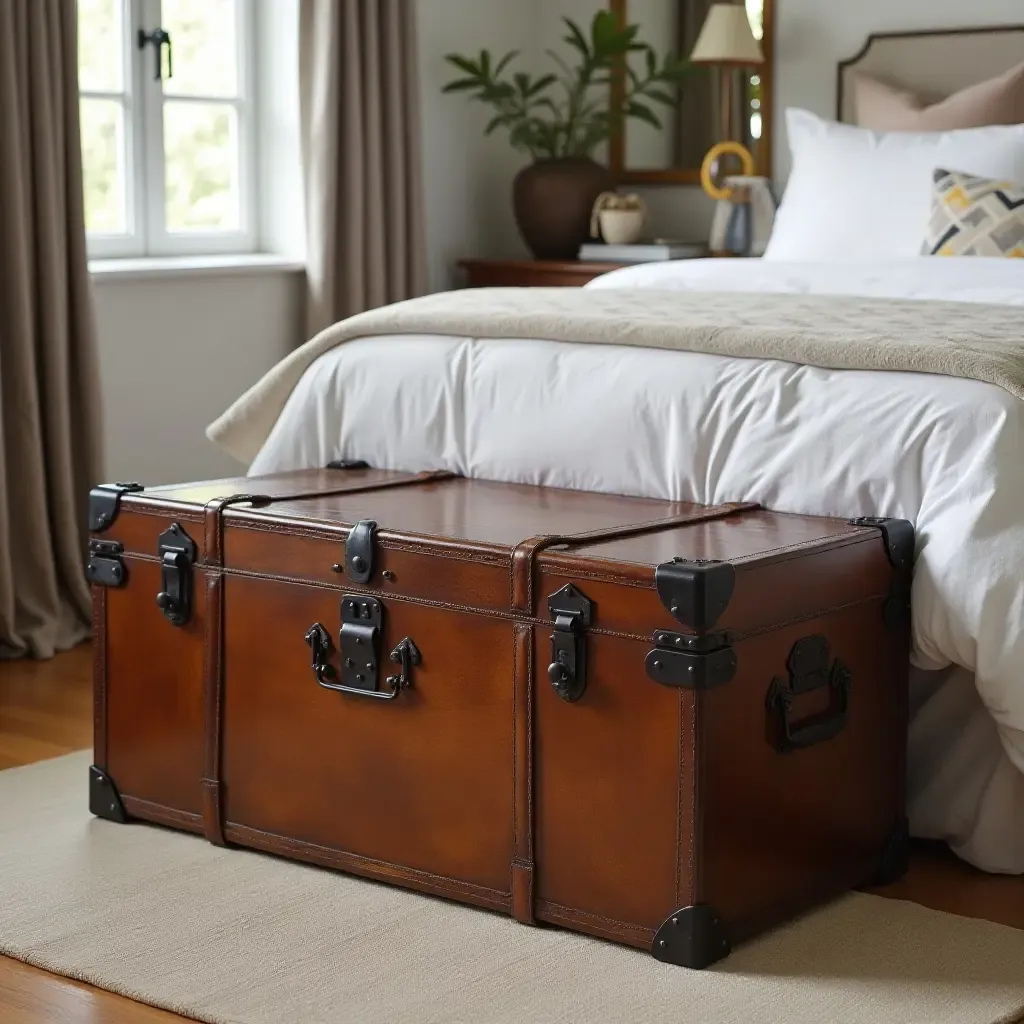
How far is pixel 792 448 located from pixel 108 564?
3.46 feet

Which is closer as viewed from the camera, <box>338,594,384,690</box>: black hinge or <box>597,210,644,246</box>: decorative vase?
<box>338,594,384,690</box>: black hinge

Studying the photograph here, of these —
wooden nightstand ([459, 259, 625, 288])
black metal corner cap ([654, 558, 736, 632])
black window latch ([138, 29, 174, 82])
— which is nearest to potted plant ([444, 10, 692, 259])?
wooden nightstand ([459, 259, 625, 288])

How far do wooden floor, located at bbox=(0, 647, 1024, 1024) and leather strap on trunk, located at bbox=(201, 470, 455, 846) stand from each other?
0.46m

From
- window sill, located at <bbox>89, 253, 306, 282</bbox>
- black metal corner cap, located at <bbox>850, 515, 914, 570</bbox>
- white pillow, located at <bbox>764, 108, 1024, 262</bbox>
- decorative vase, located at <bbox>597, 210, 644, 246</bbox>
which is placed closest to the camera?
black metal corner cap, located at <bbox>850, 515, 914, 570</bbox>

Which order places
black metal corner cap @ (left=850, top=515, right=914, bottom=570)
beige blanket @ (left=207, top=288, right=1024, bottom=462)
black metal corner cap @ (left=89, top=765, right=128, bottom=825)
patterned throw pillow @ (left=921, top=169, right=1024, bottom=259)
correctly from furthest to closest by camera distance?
1. patterned throw pillow @ (left=921, top=169, right=1024, bottom=259)
2. black metal corner cap @ (left=89, top=765, right=128, bottom=825)
3. beige blanket @ (left=207, top=288, right=1024, bottom=462)
4. black metal corner cap @ (left=850, top=515, right=914, bottom=570)

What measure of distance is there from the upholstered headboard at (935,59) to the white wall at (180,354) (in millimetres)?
1678

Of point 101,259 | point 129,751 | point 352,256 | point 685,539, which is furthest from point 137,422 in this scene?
point 685,539

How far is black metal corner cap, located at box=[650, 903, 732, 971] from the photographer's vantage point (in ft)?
6.73

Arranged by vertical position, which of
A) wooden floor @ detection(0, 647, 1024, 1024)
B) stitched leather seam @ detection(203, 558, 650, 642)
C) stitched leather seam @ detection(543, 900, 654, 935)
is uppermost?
stitched leather seam @ detection(203, 558, 650, 642)

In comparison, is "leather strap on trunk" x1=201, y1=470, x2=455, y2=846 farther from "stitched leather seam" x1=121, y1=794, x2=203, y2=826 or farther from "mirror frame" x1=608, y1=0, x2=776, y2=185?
"mirror frame" x1=608, y1=0, x2=776, y2=185

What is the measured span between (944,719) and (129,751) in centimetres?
123

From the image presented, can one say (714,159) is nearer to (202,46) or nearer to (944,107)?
(944,107)

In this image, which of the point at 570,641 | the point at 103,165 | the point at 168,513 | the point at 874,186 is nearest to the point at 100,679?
the point at 168,513

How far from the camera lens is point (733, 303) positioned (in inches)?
118
